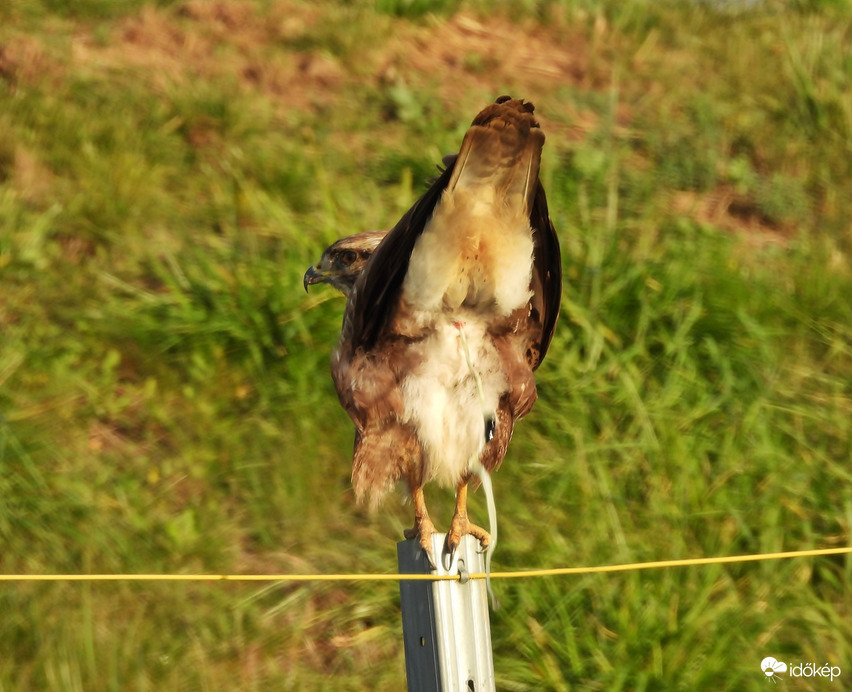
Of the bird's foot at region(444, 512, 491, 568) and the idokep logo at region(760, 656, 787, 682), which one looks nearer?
the bird's foot at region(444, 512, 491, 568)

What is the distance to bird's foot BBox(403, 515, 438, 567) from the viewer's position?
2285mm

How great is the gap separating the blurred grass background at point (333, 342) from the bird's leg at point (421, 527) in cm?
122

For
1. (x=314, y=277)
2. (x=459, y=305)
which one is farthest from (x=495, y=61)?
(x=459, y=305)

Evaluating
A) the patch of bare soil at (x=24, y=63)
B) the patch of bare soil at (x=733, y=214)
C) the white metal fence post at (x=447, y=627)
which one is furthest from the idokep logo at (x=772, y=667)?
the patch of bare soil at (x=24, y=63)

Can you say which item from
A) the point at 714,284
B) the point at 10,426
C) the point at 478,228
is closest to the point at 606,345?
the point at 714,284

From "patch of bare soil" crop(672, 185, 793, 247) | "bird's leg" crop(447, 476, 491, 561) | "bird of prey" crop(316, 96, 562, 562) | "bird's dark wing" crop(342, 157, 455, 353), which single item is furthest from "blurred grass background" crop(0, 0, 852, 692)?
"bird's dark wing" crop(342, 157, 455, 353)

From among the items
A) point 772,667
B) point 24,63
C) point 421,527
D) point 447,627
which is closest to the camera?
point 447,627

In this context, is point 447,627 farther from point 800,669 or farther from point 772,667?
point 800,669

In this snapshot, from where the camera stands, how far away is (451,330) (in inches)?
105

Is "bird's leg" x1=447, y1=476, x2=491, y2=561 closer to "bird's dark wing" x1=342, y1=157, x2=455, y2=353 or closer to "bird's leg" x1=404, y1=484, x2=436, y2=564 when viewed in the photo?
"bird's leg" x1=404, y1=484, x2=436, y2=564

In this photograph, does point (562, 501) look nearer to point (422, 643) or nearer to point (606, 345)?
point (606, 345)

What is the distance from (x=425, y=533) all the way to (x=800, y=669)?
80.4 inches

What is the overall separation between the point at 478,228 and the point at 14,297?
3297mm

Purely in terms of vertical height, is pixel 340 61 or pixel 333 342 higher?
pixel 340 61
